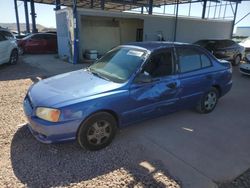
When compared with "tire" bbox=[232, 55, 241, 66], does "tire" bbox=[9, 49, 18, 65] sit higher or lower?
higher

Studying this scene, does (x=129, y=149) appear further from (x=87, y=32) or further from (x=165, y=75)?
(x=87, y=32)

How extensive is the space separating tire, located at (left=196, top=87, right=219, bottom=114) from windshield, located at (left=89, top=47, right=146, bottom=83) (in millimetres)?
1887

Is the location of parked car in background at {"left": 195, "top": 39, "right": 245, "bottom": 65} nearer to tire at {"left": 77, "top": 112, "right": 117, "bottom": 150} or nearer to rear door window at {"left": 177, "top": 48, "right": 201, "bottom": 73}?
rear door window at {"left": 177, "top": 48, "right": 201, "bottom": 73}

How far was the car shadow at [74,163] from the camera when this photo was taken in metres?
2.74

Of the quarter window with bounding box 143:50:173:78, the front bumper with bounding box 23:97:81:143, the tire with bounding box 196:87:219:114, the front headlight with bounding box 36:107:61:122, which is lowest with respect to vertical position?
the tire with bounding box 196:87:219:114

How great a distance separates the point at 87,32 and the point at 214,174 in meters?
12.9

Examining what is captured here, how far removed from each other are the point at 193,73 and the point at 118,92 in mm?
1803

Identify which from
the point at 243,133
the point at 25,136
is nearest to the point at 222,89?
the point at 243,133

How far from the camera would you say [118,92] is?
129 inches

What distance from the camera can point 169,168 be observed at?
3.04 metres

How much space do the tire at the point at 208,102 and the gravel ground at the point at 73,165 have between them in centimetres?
198

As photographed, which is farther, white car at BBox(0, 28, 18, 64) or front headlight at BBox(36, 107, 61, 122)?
white car at BBox(0, 28, 18, 64)

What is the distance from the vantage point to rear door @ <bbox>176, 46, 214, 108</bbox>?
416cm

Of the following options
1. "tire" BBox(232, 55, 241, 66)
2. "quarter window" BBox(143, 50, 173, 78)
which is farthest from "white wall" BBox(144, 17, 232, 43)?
"quarter window" BBox(143, 50, 173, 78)
